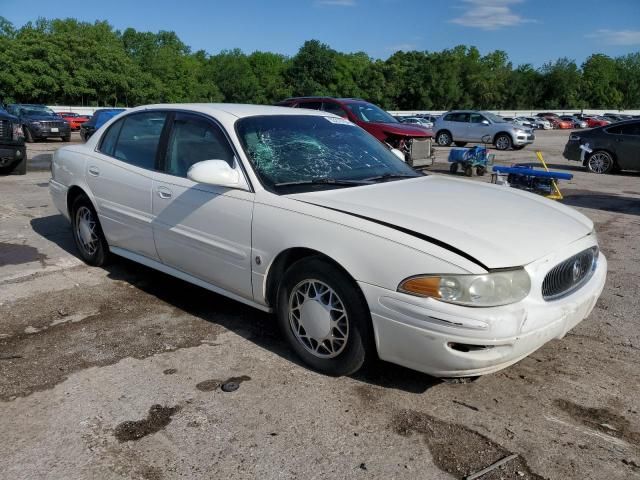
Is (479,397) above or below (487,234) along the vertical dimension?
below

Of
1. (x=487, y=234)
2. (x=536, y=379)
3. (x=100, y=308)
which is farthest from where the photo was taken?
(x=100, y=308)

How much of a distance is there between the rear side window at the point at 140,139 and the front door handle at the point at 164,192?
0.28 m

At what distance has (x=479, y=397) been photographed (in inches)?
123

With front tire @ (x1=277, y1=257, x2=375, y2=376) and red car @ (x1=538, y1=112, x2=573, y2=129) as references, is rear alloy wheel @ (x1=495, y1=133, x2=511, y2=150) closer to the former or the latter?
front tire @ (x1=277, y1=257, x2=375, y2=376)

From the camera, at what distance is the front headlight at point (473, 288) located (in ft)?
8.94

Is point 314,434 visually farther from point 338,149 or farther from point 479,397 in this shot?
point 338,149

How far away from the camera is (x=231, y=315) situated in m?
4.28

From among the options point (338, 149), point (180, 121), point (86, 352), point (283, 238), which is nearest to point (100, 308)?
point (86, 352)

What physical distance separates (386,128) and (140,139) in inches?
377

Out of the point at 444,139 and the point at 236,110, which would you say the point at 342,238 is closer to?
the point at 236,110

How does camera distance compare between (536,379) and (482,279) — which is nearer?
(482,279)

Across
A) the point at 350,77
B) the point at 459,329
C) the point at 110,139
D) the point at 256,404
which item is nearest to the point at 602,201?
the point at 110,139

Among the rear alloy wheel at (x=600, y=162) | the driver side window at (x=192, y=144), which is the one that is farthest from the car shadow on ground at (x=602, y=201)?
the driver side window at (x=192, y=144)

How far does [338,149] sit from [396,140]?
31.8 feet
